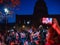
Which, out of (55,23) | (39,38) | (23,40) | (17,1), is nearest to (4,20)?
(17,1)

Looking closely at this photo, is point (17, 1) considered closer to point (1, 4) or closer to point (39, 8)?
point (1, 4)

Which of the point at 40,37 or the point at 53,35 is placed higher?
the point at 53,35

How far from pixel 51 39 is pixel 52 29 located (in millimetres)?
116

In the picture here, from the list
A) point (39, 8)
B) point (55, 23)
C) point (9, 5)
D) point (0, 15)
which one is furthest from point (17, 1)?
point (39, 8)

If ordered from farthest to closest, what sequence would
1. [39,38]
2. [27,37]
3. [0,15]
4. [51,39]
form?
[0,15]
[27,37]
[39,38]
[51,39]

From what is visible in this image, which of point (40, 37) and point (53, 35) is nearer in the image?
point (53, 35)

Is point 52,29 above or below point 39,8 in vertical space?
below

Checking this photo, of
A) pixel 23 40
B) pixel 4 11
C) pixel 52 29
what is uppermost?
pixel 4 11

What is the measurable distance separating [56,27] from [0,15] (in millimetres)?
4211

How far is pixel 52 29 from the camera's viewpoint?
2092 millimetres

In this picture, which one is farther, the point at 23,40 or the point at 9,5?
the point at 9,5

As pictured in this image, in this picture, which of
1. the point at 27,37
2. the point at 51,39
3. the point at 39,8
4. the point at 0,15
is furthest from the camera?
the point at 39,8

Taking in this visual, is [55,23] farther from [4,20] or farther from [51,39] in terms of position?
[4,20]

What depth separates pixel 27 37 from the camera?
4309 mm
